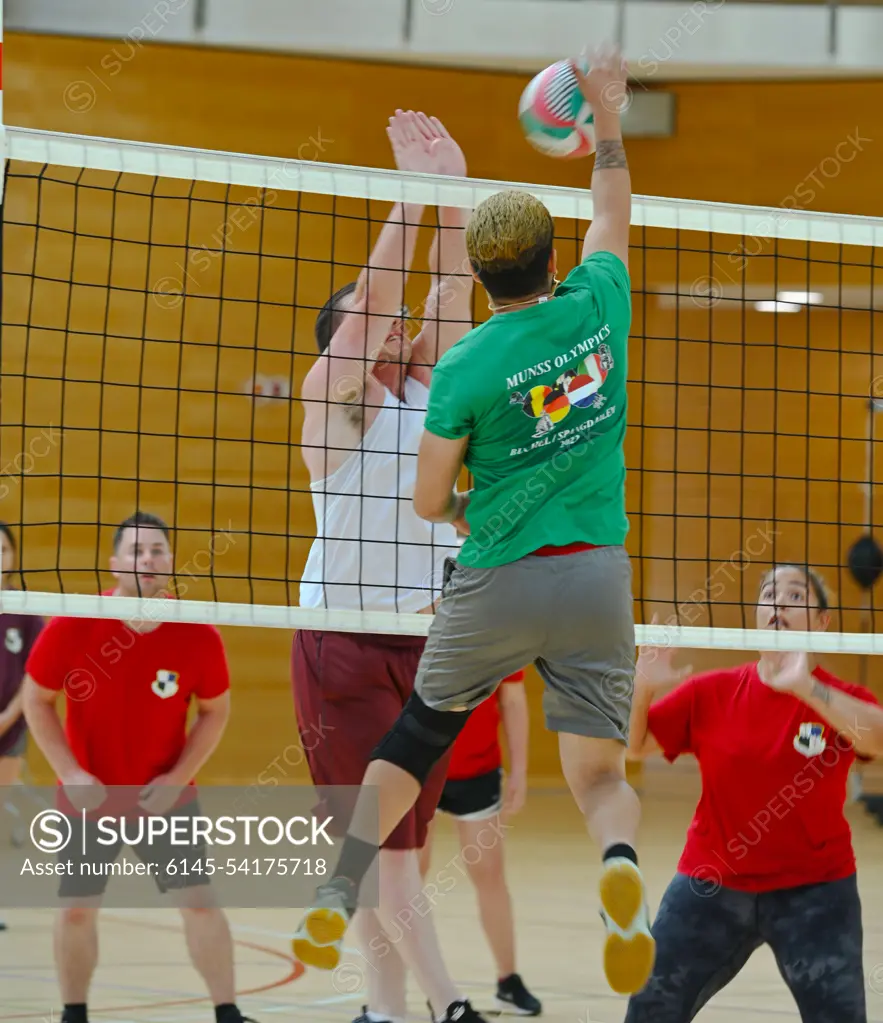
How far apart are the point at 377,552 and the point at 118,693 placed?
1.19 m

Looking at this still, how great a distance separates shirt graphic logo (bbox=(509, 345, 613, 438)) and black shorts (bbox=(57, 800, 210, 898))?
89.7 inches

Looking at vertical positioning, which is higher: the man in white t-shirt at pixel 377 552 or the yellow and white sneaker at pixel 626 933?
the man in white t-shirt at pixel 377 552

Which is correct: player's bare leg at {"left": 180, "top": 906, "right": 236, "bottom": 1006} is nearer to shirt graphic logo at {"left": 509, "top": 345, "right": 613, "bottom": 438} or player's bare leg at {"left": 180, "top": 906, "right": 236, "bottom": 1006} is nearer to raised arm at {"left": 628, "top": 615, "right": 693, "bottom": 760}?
raised arm at {"left": 628, "top": 615, "right": 693, "bottom": 760}

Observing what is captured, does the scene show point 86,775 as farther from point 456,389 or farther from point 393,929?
point 456,389

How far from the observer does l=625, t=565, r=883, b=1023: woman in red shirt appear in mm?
3846

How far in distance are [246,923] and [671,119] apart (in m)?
7.28

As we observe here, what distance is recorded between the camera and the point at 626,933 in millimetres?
3021

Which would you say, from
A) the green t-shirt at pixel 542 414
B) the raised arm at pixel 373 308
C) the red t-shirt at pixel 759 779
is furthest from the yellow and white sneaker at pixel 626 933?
the raised arm at pixel 373 308

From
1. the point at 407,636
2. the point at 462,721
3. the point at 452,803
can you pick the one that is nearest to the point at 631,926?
the point at 462,721

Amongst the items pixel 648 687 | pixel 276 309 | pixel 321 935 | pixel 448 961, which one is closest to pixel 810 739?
pixel 648 687

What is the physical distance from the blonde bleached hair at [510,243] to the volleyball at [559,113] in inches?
24.9

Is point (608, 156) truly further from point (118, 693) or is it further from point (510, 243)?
point (118, 693)

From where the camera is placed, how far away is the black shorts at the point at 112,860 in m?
4.70

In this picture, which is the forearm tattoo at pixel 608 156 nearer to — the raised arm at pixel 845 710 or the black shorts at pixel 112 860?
the raised arm at pixel 845 710
